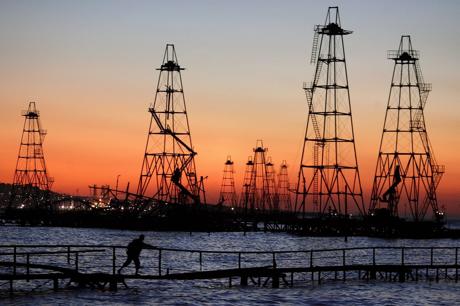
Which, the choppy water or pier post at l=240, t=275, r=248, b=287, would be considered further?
pier post at l=240, t=275, r=248, b=287

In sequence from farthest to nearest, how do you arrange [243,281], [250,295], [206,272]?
[243,281], [206,272], [250,295]

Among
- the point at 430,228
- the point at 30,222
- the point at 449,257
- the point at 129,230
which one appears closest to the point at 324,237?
the point at 430,228

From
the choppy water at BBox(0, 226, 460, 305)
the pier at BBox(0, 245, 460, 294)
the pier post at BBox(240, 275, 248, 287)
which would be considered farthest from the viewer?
the pier post at BBox(240, 275, 248, 287)

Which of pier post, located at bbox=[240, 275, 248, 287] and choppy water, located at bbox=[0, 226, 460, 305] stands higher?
pier post, located at bbox=[240, 275, 248, 287]

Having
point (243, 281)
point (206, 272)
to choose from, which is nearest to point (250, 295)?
point (206, 272)

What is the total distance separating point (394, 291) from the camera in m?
44.6

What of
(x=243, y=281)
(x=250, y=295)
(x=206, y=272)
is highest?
(x=206, y=272)

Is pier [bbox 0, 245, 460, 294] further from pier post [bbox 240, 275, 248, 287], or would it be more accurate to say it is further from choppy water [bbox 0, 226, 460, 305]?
choppy water [bbox 0, 226, 460, 305]

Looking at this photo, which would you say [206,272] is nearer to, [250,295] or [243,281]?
[250,295]

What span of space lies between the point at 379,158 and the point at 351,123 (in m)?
13.7

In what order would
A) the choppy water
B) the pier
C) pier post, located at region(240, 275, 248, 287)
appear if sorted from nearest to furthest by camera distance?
the choppy water, the pier, pier post, located at region(240, 275, 248, 287)

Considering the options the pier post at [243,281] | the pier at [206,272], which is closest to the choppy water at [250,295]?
the pier post at [243,281]

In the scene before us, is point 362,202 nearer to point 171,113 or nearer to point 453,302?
point 171,113

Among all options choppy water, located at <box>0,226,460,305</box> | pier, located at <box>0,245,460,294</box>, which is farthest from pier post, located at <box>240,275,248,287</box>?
choppy water, located at <box>0,226,460,305</box>
